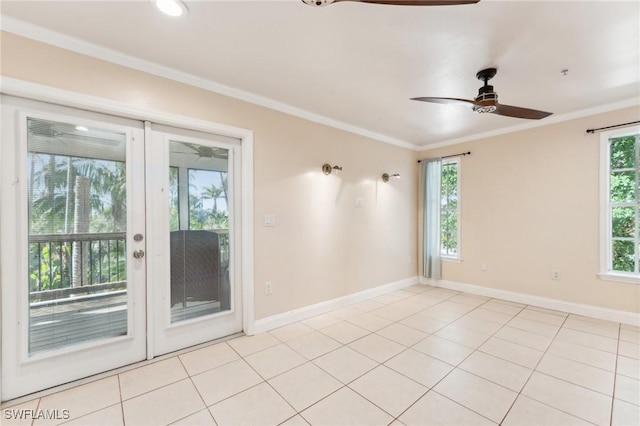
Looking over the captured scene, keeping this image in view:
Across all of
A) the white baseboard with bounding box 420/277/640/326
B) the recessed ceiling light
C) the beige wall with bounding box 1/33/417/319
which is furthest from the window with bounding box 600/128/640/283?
the recessed ceiling light

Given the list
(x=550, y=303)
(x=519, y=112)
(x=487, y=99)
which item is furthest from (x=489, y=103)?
(x=550, y=303)

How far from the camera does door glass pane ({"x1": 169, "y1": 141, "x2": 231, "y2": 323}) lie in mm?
2539

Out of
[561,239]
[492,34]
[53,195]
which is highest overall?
[492,34]

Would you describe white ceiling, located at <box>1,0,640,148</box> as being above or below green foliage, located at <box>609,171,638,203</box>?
above

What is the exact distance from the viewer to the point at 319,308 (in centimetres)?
348

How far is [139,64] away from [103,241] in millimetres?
1480

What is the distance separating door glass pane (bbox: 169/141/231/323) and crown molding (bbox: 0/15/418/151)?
0.58 meters

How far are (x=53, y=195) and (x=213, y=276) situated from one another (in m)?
1.40

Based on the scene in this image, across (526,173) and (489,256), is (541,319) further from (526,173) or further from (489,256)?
(526,173)

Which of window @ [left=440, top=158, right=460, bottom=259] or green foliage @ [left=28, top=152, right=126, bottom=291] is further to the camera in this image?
window @ [left=440, top=158, right=460, bottom=259]

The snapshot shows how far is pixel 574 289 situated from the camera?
347cm

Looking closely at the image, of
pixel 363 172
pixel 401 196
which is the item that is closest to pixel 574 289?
pixel 401 196

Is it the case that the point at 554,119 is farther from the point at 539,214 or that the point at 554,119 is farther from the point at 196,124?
the point at 196,124

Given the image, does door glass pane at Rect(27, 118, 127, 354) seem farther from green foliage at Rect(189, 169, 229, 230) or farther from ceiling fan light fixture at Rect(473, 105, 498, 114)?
ceiling fan light fixture at Rect(473, 105, 498, 114)
